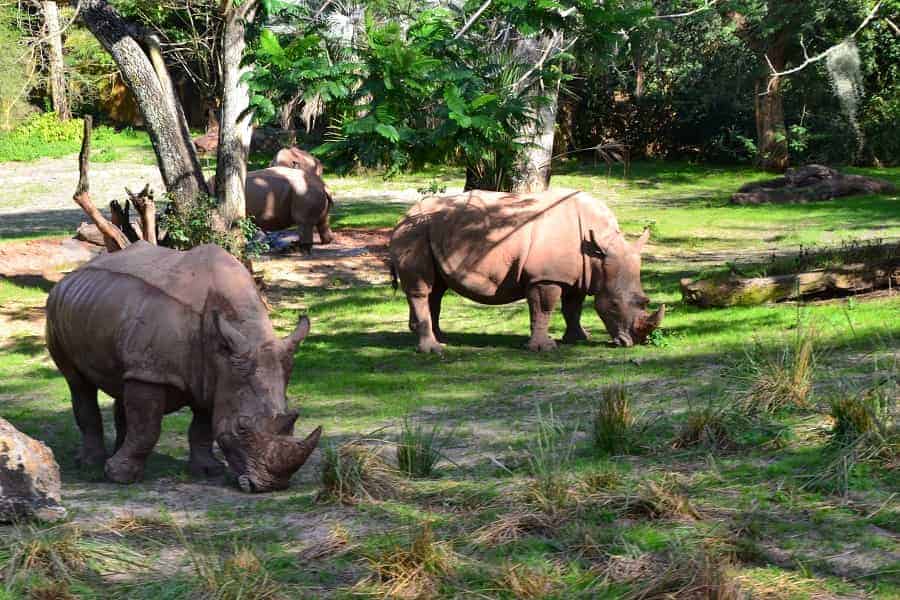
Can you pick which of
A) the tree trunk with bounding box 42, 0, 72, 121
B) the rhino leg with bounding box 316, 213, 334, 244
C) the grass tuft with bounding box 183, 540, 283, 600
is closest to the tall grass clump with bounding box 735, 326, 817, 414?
the grass tuft with bounding box 183, 540, 283, 600

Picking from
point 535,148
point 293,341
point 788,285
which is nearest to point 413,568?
point 293,341

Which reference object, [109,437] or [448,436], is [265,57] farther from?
[448,436]

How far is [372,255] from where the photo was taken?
20.1 m

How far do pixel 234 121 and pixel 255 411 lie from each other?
31.0 feet

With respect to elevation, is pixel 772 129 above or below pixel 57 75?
below

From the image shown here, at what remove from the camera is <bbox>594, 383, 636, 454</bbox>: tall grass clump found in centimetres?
809

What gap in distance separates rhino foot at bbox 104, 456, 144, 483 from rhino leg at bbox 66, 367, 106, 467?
31.7 inches

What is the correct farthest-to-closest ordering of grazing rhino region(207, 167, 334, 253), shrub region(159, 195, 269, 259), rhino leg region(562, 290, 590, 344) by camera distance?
grazing rhino region(207, 167, 334, 253) → shrub region(159, 195, 269, 259) → rhino leg region(562, 290, 590, 344)

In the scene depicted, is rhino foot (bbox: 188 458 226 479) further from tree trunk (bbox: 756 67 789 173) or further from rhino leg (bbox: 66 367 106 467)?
tree trunk (bbox: 756 67 789 173)

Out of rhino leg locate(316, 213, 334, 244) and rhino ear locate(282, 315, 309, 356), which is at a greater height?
rhino ear locate(282, 315, 309, 356)

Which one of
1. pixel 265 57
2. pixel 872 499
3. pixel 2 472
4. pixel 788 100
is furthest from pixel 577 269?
pixel 788 100

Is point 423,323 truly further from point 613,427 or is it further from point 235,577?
point 235,577

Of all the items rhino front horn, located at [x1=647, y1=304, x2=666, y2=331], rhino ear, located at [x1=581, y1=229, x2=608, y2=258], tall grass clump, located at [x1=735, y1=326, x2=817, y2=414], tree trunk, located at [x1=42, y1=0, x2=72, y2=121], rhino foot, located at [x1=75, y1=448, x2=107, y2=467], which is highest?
tree trunk, located at [x1=42, y1=0, x2=72, y2=121]

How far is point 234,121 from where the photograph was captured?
16.4 meters
